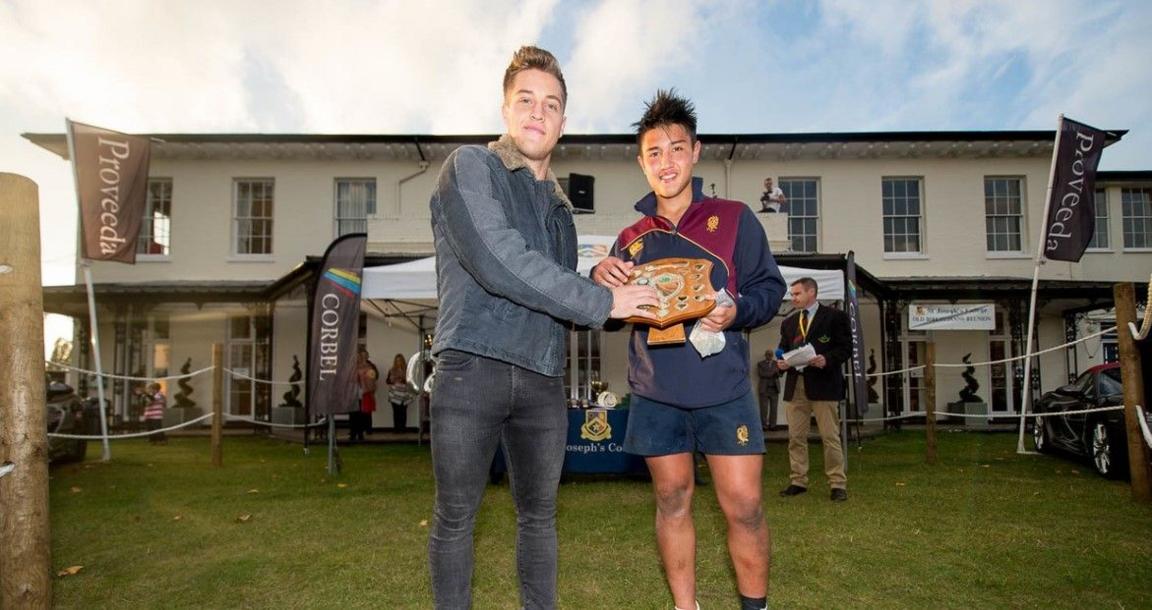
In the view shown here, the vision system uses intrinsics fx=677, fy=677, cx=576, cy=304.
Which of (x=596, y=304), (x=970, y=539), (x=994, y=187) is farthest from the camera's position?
(x=994, y=187)

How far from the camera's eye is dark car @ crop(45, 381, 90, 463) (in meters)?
8.66

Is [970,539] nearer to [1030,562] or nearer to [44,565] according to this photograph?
[1030,562]

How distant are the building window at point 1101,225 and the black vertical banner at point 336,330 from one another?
19234 millimetres

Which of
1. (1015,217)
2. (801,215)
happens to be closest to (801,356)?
Result: (801,215)

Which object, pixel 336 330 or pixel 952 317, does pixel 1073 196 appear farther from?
pixel 336 330

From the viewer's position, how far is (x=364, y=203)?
17.6 meters

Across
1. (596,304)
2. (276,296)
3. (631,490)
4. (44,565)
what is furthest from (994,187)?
(44,565)

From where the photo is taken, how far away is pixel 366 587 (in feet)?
12.2

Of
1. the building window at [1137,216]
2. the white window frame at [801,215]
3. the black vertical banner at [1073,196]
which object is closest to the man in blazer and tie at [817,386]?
the black vertical banner at [1073,196]

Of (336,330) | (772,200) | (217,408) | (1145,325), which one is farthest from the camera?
(772,200)

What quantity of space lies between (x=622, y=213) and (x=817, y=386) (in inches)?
431

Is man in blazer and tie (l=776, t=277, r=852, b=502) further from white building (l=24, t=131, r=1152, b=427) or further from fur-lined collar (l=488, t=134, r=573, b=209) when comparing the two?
white building (l=24, t=131, r=1152, b=427)

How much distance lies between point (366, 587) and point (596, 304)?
2.57 metres

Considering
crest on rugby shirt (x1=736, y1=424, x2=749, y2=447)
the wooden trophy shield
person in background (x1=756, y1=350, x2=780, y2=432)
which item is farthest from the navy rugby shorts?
person in background (x1=756, y1=350, x2=780, y2=432)
